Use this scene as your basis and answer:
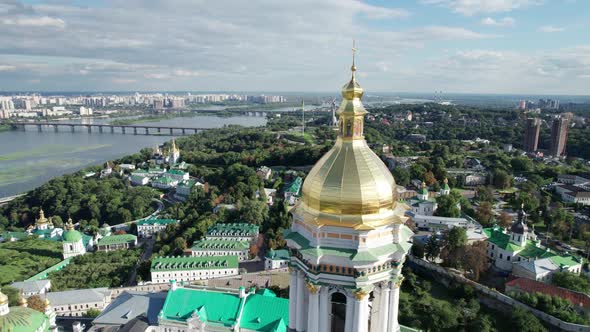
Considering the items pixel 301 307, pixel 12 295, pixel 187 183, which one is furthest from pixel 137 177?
pixel 301 307

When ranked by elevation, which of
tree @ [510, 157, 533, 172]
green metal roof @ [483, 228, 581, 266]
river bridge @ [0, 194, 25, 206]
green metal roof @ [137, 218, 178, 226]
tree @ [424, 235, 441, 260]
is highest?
tree @ [510, 157, 533, 172]

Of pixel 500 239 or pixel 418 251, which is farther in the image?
pixel 418 251

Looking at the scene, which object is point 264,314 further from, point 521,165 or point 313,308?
point 521,165

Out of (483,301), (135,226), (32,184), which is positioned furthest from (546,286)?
(32,184)

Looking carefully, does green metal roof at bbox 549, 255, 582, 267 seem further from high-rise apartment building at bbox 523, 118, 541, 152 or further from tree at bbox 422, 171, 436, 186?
high-rise apartment building at bbox 523, 118, 541, 152

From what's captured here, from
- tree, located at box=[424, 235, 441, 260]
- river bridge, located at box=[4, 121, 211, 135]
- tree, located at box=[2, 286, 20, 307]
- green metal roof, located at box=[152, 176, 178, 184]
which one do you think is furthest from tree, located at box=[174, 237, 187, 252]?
river bridge, located at box=[4, 121, 211, 135]

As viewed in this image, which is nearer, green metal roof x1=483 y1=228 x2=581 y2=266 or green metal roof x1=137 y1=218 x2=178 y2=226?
green metal roof x1=483 y1=228 x2=581 y2=266

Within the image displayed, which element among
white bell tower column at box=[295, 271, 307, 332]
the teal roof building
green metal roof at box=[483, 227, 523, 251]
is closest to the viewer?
white bell tower column at box=[295, 271, 307, 332]

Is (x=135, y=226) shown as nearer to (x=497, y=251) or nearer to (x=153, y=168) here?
(x=153, y=168)
